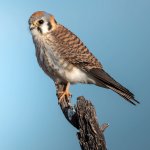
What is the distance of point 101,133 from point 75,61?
2.17m

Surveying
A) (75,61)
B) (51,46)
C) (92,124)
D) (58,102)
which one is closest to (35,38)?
(51,46)

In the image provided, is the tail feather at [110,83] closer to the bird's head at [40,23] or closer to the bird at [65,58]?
the bird at [65,58]

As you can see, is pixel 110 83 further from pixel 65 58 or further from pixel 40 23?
pixel 40 23

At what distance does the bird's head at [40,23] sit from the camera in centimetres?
652

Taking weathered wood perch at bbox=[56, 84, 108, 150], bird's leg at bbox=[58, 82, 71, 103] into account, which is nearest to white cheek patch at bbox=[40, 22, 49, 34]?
bird's leg at bbox=[58, 82, 71, 103]

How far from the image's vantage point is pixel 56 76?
651 centimetres

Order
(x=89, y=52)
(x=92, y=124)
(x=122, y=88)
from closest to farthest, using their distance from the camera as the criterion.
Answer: (x=92, y=124), (x=122, y=88), (x=89, y=52)

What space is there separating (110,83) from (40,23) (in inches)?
53.9

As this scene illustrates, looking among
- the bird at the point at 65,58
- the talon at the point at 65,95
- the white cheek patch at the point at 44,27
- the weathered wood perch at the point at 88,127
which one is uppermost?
the white cheek patch at the point at 44,27

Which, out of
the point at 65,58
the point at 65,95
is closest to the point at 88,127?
the point at 65,95

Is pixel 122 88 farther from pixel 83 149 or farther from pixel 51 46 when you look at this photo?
pixel 83 149

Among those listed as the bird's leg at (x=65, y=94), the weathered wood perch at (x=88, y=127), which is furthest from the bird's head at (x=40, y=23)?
the weathered wood perch at (x=88, y=127)

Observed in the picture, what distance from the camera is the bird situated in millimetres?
6406

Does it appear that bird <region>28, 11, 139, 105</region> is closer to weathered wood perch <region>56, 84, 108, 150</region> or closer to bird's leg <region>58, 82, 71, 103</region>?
bird's leg <region>58, 82, 71, 103</region>
